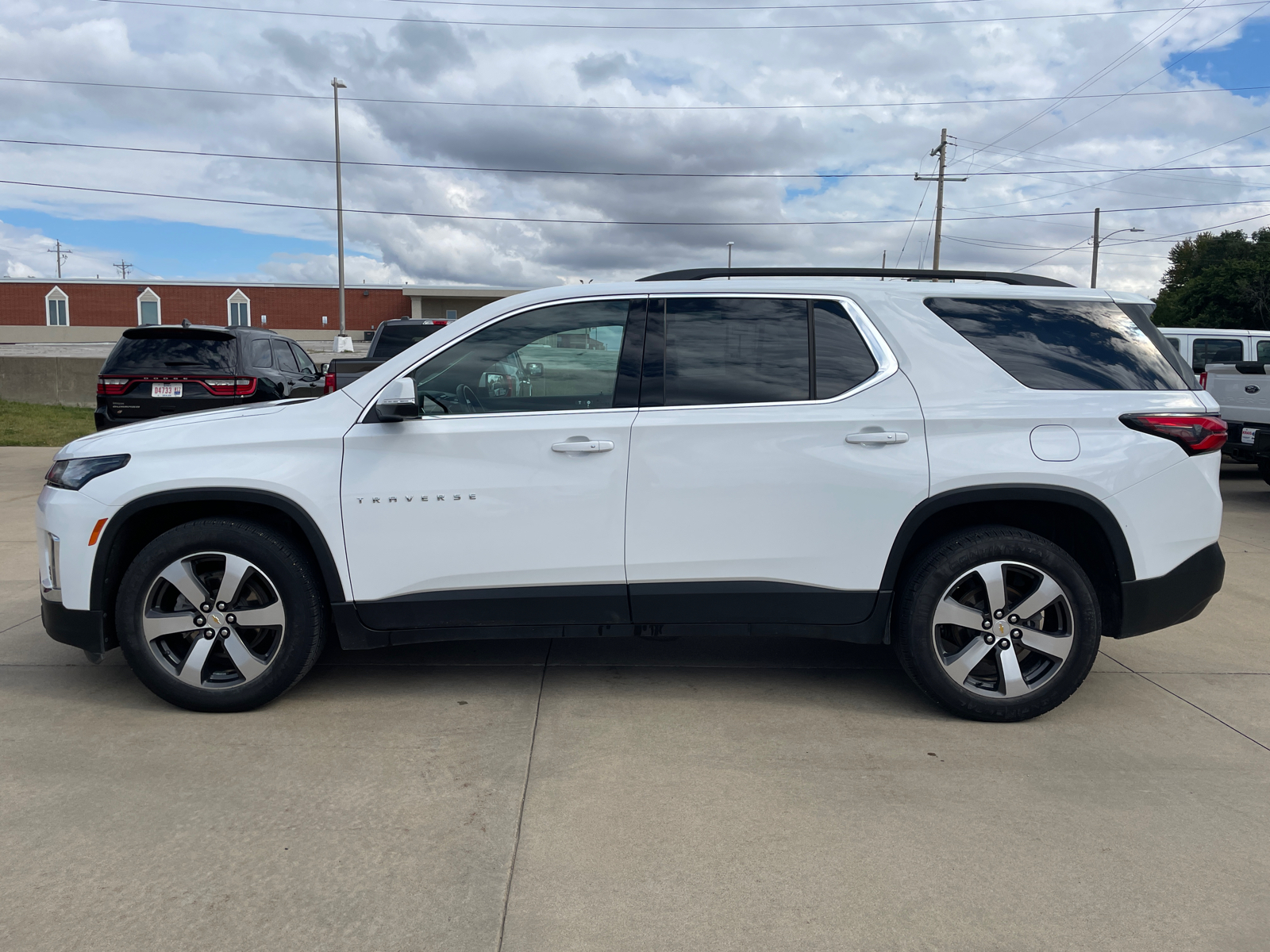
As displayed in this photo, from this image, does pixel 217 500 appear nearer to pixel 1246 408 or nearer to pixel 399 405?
pixel 399 405

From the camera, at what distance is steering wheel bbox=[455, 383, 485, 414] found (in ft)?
13.0

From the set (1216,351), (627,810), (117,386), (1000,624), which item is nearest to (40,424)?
(117,386)

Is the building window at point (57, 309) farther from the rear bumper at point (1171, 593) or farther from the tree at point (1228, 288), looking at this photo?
the rear bumper at point (1171, 593)

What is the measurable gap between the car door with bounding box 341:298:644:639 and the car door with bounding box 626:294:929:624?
0.15 meters

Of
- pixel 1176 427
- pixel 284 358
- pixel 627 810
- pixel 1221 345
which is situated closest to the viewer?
pixel 627 810

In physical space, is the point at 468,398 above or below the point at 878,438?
above

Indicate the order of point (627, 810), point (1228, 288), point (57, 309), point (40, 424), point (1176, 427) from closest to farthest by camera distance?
point (627, 810) → point (1176, 427) → point (40, 424) → point (1228, 288) → point (57, 309)

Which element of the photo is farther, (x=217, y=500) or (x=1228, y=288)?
(x=1228, y=288)

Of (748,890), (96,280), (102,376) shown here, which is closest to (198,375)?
(102,376)

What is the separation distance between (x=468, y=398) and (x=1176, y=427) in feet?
9.43

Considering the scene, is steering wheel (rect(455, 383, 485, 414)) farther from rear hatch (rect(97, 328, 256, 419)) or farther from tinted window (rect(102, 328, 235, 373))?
tinted window (rect(102, 328, 235, 373))

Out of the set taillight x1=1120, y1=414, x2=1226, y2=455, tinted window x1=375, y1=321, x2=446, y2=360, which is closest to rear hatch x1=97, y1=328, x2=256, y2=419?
tinted window x1=375, y1=321, x2=446, y2=360

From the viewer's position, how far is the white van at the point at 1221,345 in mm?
13109

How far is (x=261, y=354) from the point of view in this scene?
409 inches
